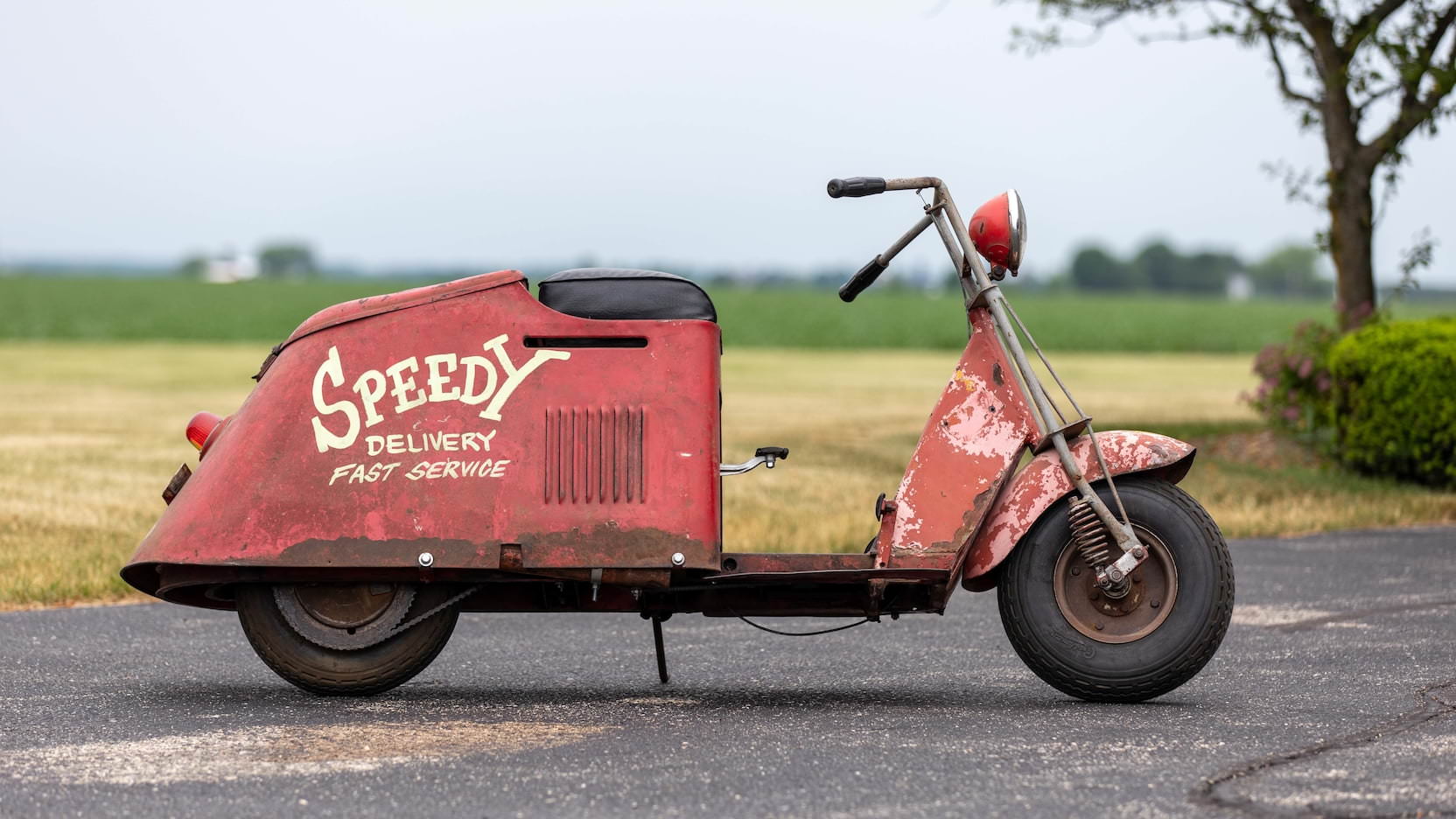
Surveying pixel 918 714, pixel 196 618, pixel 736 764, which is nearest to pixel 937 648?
pixel 918 714

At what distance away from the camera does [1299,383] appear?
13695 mm

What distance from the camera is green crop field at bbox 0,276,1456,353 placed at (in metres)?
49.7

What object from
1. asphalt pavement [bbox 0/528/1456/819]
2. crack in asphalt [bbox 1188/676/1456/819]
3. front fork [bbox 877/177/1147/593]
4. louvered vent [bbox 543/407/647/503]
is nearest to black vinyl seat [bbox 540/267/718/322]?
louvered vent [bbox 543/407/647/503]

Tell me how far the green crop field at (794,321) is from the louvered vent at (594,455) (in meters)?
37.0

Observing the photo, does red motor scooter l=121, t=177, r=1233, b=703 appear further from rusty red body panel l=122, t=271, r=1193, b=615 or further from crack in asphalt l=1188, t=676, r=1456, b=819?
crack in asphalt l=1188, t=676, r=1456, b=819

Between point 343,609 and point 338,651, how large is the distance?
0.13 m

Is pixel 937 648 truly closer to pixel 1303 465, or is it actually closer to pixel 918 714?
pixel 918 714

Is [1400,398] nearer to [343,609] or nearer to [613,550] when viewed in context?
[613,550]

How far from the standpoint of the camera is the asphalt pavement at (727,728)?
158 inches

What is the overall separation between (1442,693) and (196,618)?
16.6ft

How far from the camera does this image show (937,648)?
6.54 meters

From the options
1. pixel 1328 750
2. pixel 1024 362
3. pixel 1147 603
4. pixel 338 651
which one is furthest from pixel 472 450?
pixel 1328 750

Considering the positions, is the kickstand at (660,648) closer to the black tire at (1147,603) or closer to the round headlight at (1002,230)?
the black tire at (1147,603)

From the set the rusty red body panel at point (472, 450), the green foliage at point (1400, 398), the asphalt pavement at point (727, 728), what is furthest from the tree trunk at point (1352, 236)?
the rusty red body panel at point (472, 450)
